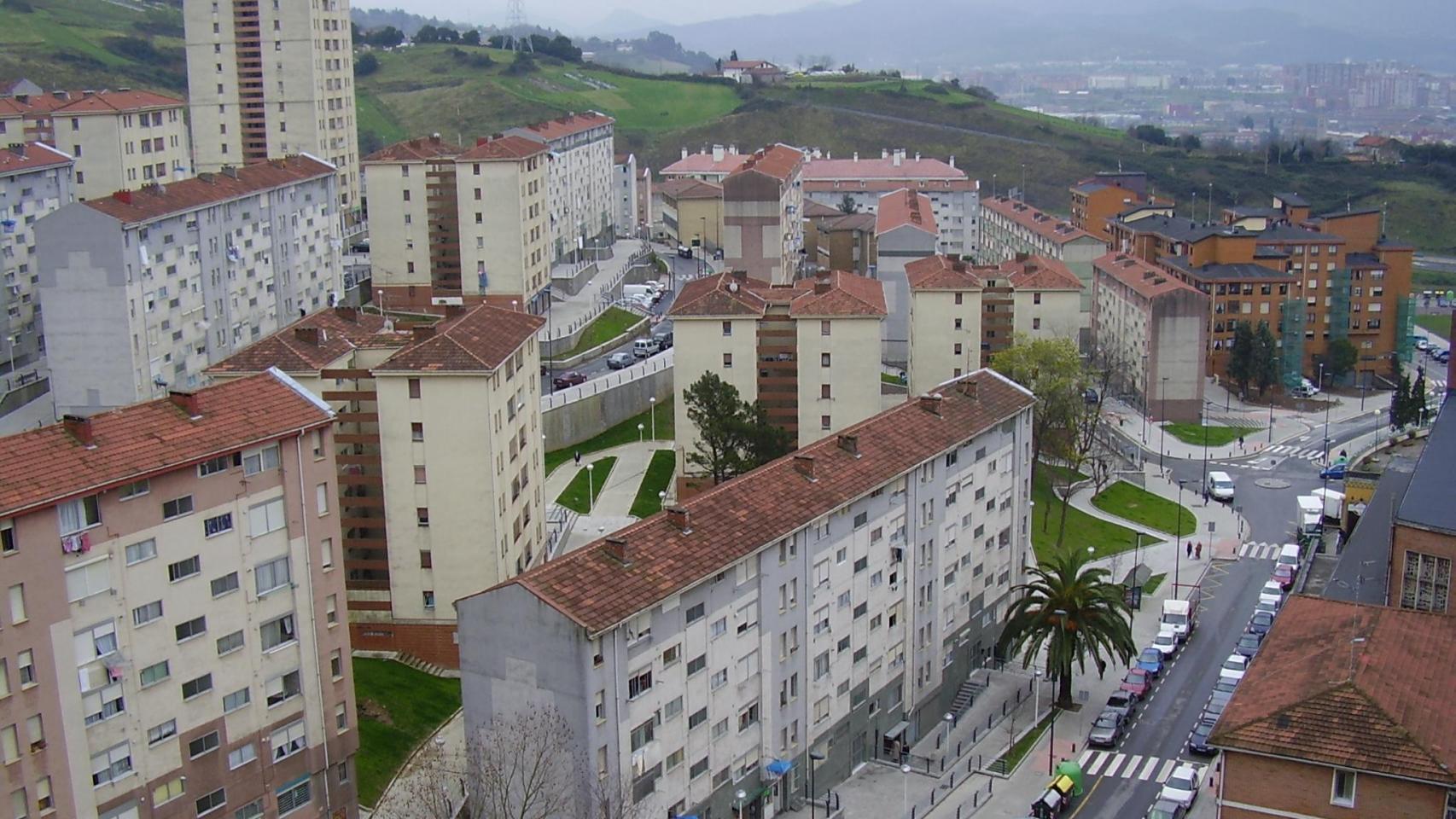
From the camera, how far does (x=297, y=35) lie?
93.2 meters

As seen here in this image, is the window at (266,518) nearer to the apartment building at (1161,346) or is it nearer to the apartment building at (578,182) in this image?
the apartment building at (578,182)

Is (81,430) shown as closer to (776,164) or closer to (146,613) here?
(146,613)

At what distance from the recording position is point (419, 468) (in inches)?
1821

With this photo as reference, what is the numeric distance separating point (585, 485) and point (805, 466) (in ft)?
77.2

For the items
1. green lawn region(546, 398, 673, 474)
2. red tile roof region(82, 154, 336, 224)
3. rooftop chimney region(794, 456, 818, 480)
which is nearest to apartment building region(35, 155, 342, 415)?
red tile roof region(82, 154, 336, 224)

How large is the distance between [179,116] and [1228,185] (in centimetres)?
11995

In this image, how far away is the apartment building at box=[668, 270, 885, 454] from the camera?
63031mm

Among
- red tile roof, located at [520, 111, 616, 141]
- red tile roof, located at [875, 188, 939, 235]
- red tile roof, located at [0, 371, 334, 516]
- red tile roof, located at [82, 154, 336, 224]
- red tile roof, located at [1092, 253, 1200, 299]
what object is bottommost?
red tile roof, located at [1092, 253, 1200, 299]

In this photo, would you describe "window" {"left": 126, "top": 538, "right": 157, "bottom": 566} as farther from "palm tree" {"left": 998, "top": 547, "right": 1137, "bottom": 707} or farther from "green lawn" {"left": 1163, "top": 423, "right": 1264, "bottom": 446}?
"green lawn" {"left": 1163, "top": 423, "right": 1264, "bottom": 446}

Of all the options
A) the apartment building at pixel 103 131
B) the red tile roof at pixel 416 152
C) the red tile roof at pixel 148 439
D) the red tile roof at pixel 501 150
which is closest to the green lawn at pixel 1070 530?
the red tile roof at pixel 501 150

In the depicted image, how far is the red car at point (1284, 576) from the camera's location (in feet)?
200

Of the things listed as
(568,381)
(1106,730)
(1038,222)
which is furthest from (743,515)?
(1038,222)

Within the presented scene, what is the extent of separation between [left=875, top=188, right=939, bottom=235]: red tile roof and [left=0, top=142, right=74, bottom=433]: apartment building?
4698 centimetres

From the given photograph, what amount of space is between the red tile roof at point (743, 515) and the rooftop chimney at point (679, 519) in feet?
0.39
